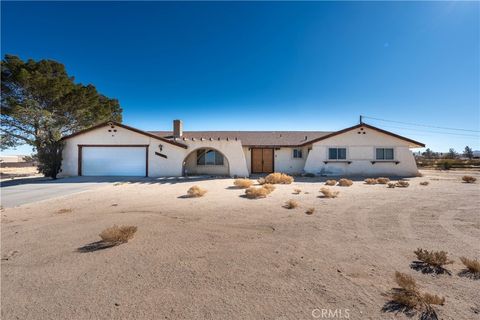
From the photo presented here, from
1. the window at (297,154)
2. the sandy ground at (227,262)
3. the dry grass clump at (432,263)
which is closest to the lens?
the sandy ground at (227,262)

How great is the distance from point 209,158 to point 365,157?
12.8 meters

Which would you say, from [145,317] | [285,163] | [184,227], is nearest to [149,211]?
[184,227]

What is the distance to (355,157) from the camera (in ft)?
64.0

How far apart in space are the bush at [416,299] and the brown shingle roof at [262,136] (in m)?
18.3

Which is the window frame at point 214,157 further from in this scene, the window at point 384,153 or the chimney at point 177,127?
the window at point 384,153

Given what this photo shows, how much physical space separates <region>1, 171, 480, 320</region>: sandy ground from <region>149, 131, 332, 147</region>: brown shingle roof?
14709 mm

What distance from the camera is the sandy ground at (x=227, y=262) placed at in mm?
2729

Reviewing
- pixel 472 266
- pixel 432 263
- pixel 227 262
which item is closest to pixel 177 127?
pixel 227 262

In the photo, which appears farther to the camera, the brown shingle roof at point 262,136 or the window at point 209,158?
the brown shingle roof at point 262,136

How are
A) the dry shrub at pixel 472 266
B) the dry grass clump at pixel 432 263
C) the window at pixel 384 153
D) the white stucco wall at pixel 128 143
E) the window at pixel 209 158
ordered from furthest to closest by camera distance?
1. the window at pixel 209 158
2. the window at pixel 384 153
3. the white stucco wall at pixel 128 143
4. the dry grass clump at pixel 432 263
5. the dry shrub at pixel 472 266

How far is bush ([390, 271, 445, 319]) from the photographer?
2596 mm

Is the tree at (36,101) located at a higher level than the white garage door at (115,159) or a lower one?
higher

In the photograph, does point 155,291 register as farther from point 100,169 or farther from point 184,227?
point 100,169

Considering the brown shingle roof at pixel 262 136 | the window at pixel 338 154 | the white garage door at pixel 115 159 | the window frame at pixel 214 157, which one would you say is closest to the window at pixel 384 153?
the window at pixel 338 154
